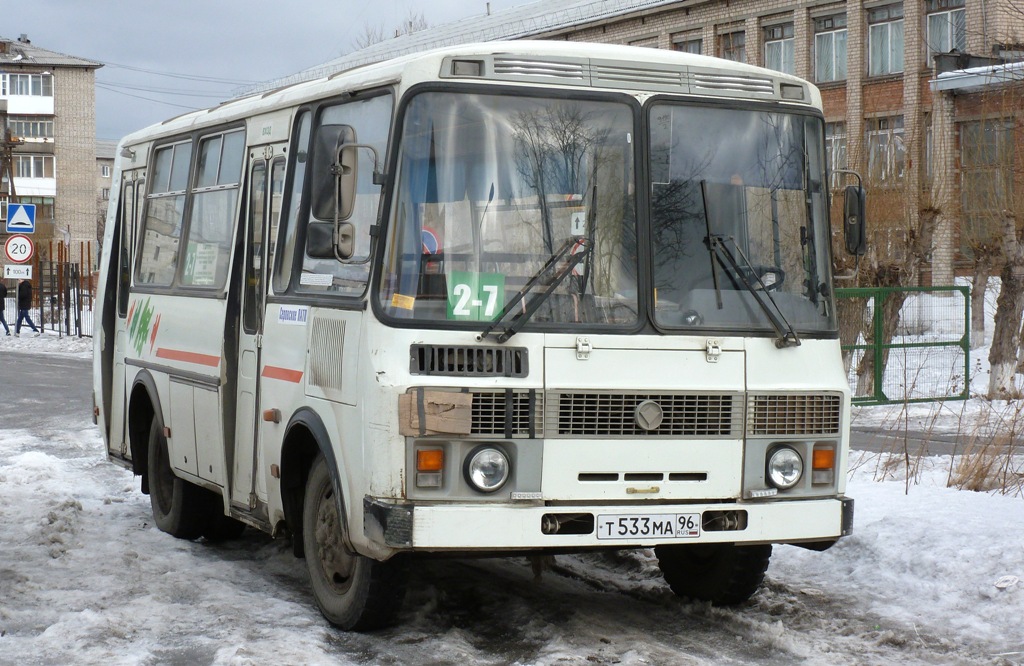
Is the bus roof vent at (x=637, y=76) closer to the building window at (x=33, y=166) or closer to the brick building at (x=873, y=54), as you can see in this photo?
the brick building at (x=873, y=54)

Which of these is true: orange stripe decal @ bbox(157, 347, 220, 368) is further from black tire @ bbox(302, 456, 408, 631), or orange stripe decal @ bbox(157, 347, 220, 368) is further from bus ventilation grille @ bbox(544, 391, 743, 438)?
bus ventilation grille @ bbox(544, 391, 743, 438)

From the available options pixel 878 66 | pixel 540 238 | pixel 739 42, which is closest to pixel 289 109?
pixel 540 238

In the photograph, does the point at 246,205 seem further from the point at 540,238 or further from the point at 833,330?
the point at 833,330

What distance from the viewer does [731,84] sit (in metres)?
7.35

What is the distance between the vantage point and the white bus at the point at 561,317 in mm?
6680

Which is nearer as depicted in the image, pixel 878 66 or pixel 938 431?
pixel 938 431

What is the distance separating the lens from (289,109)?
832cm

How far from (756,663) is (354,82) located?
3323 mm

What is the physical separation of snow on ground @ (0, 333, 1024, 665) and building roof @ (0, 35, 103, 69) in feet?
300

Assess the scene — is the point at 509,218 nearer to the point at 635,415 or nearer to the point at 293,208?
the point at 635,415

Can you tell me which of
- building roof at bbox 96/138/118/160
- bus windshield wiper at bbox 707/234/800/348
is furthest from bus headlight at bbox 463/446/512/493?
building roof at bbox 96/138/118/160

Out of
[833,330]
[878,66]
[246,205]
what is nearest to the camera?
[833,330]

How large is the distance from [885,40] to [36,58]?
6773cm

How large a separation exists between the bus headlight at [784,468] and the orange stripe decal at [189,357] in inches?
140
